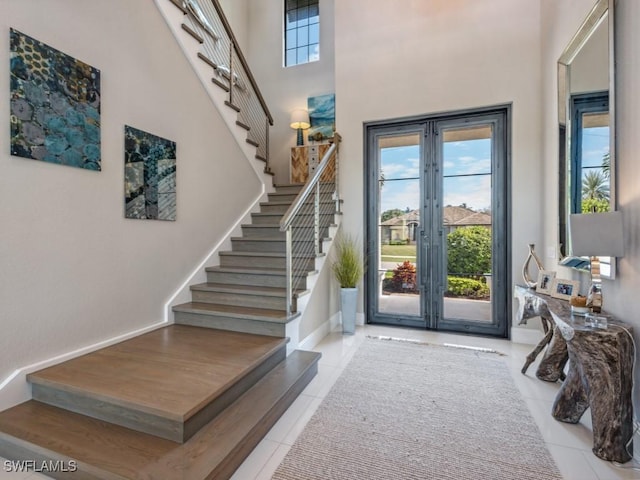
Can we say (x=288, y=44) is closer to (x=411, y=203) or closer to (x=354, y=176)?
(x=354, y=176)

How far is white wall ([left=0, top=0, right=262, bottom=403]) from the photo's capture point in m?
1.98

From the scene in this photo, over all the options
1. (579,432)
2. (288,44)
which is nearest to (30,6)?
(579,432)

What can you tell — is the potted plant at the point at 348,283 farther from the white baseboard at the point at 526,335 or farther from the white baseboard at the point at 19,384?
the white baseboard at the point at 19,384

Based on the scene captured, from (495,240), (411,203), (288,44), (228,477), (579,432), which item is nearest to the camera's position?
(228,477)

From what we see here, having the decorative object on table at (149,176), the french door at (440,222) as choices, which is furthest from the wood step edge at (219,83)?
the french door at (440,222)

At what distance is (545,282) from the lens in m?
2.69

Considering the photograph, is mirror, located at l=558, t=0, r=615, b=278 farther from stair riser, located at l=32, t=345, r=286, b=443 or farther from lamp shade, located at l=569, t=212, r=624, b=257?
stair riser, located at l=32, t=345, r=286, b=443

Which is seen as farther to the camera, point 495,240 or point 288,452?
point 495,240

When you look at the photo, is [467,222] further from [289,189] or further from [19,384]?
[19,384]

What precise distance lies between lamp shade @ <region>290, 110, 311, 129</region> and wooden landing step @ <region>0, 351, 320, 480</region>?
5.00 metres

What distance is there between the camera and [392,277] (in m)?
4.15

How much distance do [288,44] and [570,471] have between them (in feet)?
23.9

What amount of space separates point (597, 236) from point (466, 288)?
2.10 meters

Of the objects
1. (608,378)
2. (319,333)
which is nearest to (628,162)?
(608,378)
